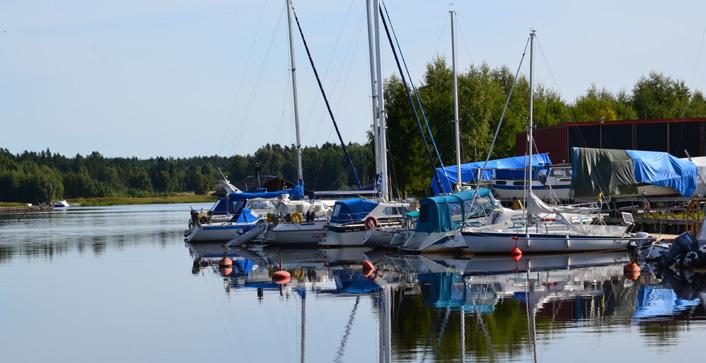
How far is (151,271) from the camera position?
52.3m

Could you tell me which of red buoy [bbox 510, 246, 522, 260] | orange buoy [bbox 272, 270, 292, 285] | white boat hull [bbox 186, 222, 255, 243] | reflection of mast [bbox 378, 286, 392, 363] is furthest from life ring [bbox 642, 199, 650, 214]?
white boat hull [bbox 186, 222, 255, 243]

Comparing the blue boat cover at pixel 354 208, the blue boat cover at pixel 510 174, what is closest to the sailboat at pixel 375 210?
the blue boat cover at pixel 354 208

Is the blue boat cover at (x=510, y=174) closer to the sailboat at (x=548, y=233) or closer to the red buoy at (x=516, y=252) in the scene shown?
the sailboat at (x=548, y=233)

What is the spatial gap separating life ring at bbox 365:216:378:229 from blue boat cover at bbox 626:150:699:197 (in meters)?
14.0

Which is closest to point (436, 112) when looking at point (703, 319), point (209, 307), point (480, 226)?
point (480, 226)

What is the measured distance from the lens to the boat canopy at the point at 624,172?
59.2 m

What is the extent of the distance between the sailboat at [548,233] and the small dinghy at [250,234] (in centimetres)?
1686

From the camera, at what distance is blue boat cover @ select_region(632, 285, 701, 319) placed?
30.9 m

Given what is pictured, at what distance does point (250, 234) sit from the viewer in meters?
64.4

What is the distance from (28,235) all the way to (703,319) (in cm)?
7277

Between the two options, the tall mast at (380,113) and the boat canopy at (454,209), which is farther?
the tall mast at (380,113)

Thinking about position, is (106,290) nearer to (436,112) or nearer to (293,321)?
(293,321)

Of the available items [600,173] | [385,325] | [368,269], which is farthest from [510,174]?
[385,325]

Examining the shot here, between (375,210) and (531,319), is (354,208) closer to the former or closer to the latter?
(375,210)
